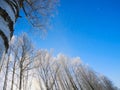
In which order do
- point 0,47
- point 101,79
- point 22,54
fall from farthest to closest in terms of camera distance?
point 101,79 < point 22,54 < point 0,47

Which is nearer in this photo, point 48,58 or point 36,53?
point 36,53

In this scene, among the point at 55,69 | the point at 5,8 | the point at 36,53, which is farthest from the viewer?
the point at 55,69

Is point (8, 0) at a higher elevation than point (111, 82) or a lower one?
lower

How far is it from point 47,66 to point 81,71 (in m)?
12.0

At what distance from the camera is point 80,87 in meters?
29.4

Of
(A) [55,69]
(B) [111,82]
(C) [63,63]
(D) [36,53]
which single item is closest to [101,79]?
(B) [111,82]

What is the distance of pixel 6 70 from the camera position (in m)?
12.1

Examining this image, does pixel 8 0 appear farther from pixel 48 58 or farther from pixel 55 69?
pixel 55 69

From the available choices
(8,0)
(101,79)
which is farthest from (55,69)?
(8,0)

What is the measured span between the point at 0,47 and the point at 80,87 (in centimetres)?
3075

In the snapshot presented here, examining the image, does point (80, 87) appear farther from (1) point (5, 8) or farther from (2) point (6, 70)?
(1) point (5, 8)

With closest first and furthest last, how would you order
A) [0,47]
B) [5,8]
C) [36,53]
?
1. [0,47]
2. [5,8]
3. [36,53]

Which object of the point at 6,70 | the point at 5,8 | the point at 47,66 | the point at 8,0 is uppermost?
the point at 47,66

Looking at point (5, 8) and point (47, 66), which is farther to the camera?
point (47, 66)
